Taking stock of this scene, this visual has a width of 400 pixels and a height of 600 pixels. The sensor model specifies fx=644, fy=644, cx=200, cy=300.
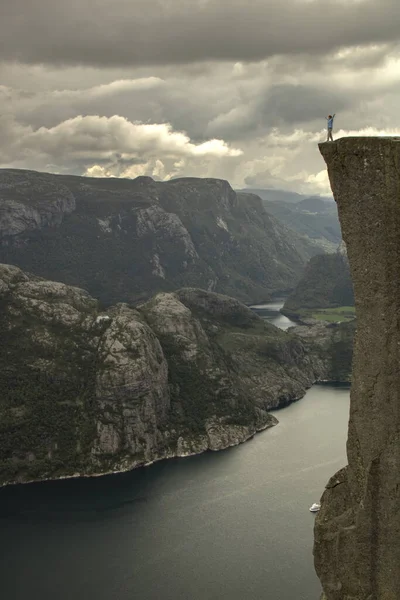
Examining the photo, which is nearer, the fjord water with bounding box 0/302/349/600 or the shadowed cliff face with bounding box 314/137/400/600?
the shadowed cliff face with bounding box 314/137/400/600

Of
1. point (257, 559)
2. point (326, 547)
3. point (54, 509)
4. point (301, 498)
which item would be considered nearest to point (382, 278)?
point (326, 547)

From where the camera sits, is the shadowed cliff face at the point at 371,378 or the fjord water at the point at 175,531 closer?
the shadowed cliff face at the point at 371,378

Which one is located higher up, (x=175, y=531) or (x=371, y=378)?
(x=371, y=378)

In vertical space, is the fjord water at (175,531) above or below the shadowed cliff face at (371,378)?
below

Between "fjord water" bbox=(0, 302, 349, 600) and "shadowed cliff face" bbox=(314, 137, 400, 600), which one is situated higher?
"shadowed cliff face" bbox=(314, 137, 400, 600)

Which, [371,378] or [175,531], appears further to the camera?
[175,531]
